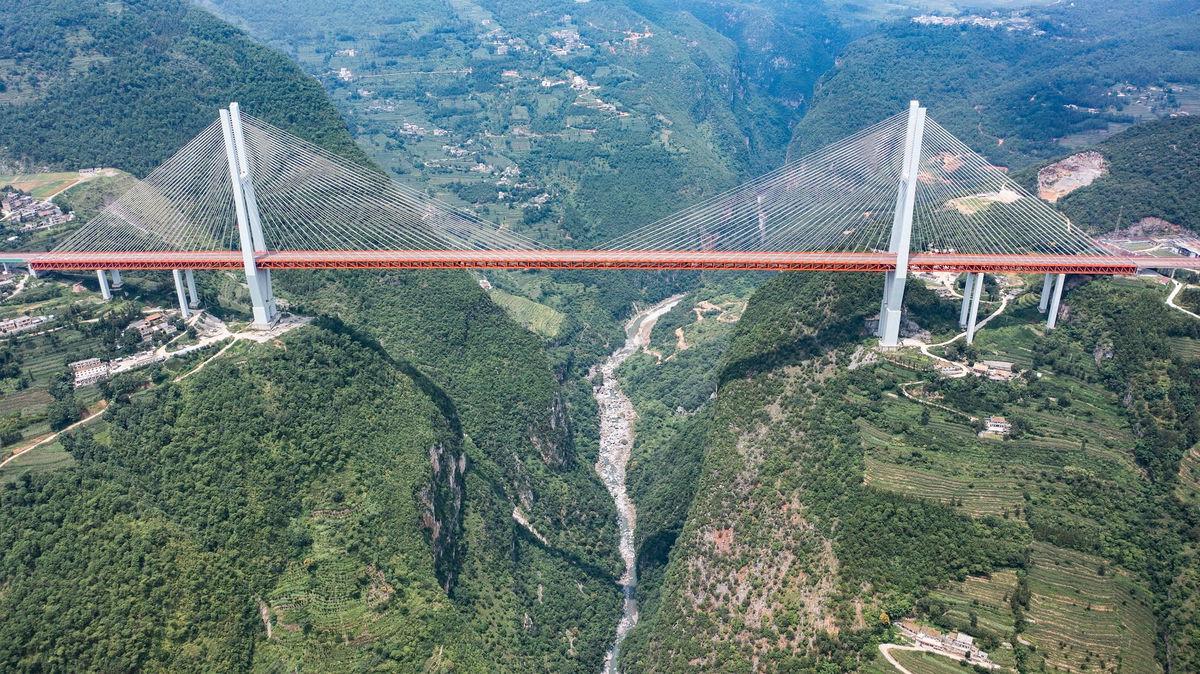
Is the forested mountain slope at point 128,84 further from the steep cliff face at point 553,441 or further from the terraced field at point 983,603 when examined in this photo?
the terraced field at point 983,603

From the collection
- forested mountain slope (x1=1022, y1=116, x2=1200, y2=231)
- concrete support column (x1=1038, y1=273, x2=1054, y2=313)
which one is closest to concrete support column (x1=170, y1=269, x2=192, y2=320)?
concrete support column (x1=1038, y1=273, x2=1054, y2=313)

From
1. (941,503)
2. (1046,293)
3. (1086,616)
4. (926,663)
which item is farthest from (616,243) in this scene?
(1086,616)

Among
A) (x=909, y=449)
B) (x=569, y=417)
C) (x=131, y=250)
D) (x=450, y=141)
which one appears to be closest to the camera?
(x=909, y=449)

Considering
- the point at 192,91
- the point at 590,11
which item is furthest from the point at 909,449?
the point at 590,11

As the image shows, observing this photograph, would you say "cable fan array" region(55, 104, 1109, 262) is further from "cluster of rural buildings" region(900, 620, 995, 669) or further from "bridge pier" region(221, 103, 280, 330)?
"cluster of rural buildings" region(900, 620, 995, 669)

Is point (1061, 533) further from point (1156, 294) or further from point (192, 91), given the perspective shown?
point (192, 91)
